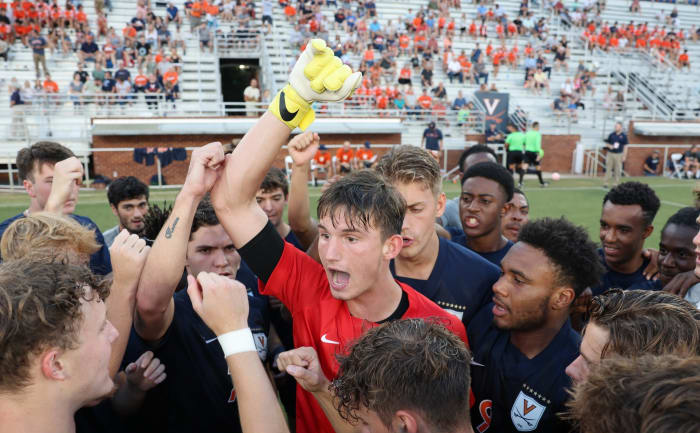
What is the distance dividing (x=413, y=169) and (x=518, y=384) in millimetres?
1327

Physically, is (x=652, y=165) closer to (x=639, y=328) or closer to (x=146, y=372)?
(x=639, y=328)

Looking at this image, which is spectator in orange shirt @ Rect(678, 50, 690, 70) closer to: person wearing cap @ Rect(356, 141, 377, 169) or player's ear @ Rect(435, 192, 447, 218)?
person wearing cap @ Rect(356, 141, 377, 169)

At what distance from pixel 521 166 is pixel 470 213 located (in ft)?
46.4

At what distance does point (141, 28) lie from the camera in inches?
901

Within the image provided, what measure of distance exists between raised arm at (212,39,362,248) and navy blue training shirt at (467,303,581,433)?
4.39 ft

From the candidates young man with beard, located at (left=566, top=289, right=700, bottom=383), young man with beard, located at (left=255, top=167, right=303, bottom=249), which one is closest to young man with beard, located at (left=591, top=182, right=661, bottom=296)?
young man with beard, located at (left=566, top=289, right=700, bottom=383)

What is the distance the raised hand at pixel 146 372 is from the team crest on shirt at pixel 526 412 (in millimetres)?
1682

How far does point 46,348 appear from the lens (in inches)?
64.8

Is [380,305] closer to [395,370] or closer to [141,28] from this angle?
[395,370]

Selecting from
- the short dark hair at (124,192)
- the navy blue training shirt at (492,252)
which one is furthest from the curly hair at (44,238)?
the navy blue training shirt at (492,252)

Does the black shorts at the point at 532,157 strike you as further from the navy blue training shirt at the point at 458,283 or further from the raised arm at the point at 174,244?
the raised arm at the point at 174,244

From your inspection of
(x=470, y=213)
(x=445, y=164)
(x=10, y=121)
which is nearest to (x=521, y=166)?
(x=445, y=164)

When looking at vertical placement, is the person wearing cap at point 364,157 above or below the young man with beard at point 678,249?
below

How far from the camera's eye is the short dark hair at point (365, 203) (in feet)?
7.48
